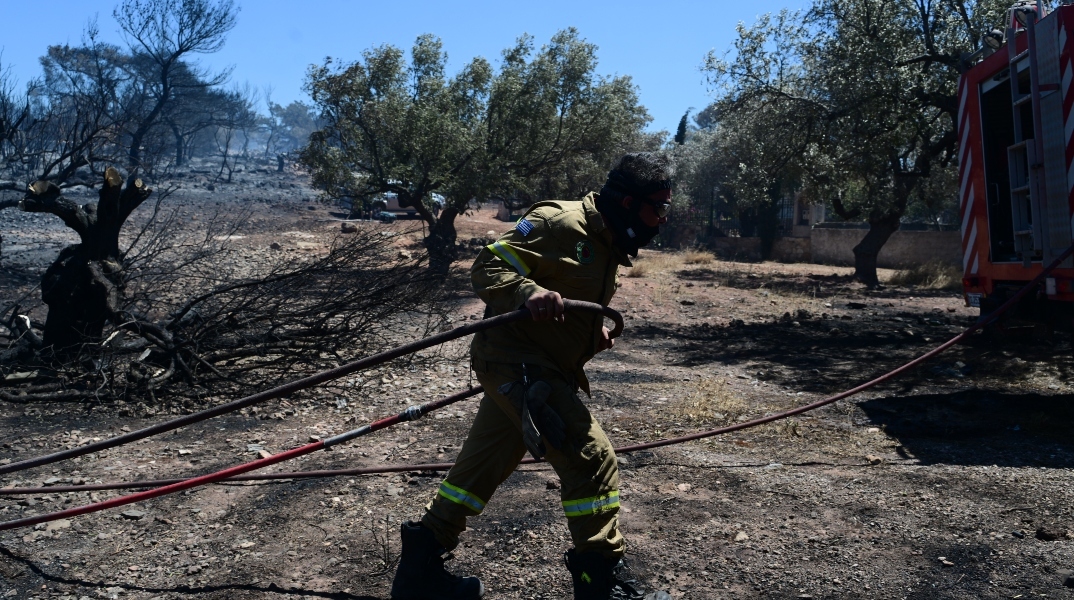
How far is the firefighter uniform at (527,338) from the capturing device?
297 centimetres

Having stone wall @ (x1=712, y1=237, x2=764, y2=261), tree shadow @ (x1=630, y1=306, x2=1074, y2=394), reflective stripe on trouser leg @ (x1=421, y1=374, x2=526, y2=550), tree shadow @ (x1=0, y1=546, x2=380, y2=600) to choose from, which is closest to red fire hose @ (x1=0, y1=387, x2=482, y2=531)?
tree shadow @ (x1=0, y1=546, x2=380, y2=600)

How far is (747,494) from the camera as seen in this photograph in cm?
435

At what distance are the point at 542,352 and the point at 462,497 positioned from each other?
1.95 ft

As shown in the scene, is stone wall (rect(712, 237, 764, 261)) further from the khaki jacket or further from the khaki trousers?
the khaki trousers

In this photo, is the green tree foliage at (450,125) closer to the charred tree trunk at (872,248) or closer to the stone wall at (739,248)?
the charred tree trunk at (872,248)

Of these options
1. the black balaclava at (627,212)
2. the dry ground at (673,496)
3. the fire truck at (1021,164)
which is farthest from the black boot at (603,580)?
the fire truck at (1021,164)

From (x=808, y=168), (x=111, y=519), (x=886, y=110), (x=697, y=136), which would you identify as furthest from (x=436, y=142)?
(x=697, y=136)

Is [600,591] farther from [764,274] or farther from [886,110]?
[764,274]

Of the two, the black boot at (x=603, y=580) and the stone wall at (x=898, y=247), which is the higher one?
the stone wall at (x=898, y=247)

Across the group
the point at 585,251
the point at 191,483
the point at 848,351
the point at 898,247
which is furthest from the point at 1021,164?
the point at 898,247

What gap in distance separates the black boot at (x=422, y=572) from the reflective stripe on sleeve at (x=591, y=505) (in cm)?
60

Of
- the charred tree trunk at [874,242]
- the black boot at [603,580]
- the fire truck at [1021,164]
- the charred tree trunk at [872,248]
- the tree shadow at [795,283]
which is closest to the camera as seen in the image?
the black boot at [603,580]

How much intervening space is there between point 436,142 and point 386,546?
13.4 meters

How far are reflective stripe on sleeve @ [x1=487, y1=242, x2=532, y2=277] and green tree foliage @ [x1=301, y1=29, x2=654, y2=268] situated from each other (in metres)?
12.9
